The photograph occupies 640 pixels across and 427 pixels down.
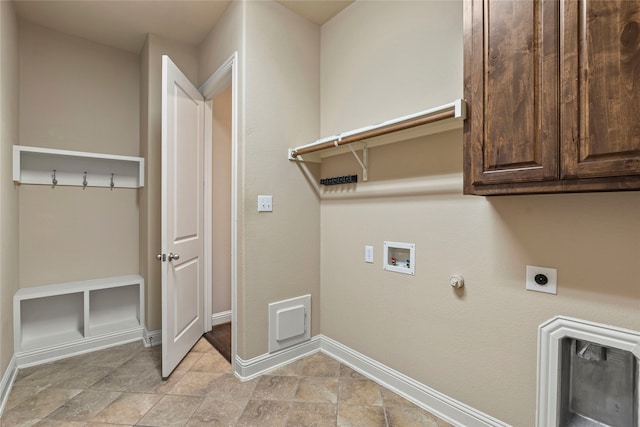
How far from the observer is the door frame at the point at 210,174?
6.74ft

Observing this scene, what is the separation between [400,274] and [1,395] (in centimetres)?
245

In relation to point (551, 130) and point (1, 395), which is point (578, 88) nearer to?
point (551, 130)

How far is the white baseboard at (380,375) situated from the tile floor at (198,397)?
5 centimetres

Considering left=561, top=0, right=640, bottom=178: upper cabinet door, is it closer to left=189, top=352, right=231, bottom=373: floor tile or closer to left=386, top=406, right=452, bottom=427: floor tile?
left=386, top=406, right=452, bottom=427: floor tile

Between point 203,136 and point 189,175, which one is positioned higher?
point 203,136

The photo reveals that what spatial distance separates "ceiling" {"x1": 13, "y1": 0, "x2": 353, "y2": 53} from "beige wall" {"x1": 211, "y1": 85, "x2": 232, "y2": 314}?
67 cm

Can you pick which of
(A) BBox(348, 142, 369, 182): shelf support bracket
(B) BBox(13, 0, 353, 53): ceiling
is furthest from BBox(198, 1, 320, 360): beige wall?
(A) BBox(348, 142, 369, 182): shelf support bracket

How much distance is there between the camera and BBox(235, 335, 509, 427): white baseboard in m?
1.52

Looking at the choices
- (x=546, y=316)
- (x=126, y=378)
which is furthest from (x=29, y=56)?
(x=546, y=316)

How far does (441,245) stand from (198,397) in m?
1.72

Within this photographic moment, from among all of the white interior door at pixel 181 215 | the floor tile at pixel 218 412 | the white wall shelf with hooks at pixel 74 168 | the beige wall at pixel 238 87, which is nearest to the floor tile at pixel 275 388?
the floor tile at pixel 218 412

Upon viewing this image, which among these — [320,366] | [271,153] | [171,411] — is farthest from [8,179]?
[320,366]

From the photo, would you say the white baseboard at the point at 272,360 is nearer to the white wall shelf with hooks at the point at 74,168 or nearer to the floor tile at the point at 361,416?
the floor tile at the point at 361,416

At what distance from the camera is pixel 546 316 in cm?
127
